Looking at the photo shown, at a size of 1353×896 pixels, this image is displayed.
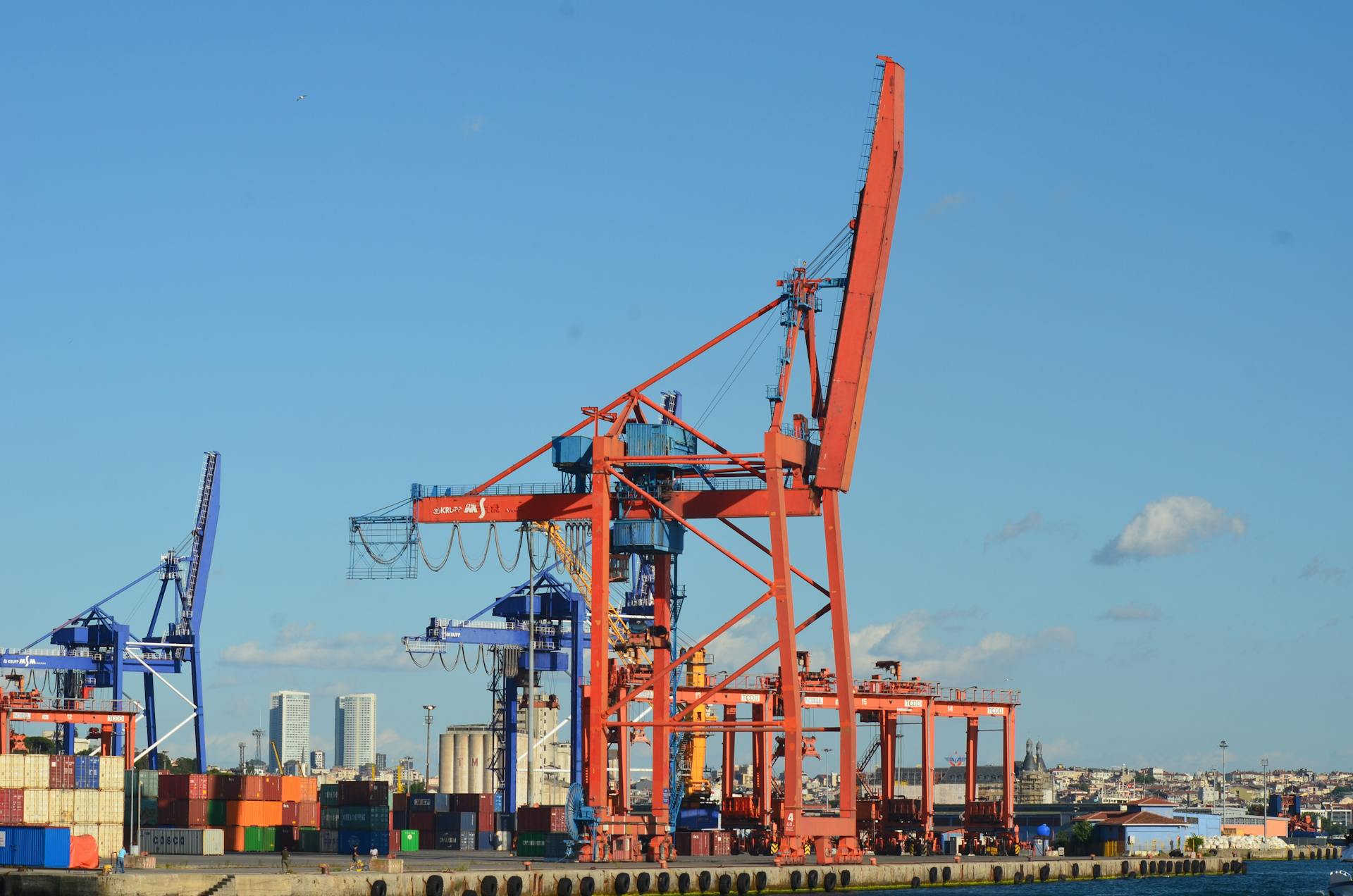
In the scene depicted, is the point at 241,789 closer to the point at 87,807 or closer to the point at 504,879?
the point at 87,807

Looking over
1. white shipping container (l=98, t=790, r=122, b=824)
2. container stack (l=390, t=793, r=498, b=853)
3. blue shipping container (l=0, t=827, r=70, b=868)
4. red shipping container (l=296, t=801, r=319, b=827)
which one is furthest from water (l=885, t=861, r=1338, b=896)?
blue shipping container (l=0, t=827, r=70, b=868)

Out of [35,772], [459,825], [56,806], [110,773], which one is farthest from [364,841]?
[35,772]

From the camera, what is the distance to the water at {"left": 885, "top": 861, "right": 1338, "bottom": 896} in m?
71.3

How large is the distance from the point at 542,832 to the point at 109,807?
1885cm

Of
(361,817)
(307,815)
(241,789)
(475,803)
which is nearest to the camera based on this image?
(361,817)

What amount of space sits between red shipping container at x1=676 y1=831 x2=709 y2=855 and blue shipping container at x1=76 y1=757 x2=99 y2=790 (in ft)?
74.3

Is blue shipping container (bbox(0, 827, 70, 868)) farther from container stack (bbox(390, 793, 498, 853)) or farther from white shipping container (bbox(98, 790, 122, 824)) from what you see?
container stack (bbox(390, 793, 498, 853))

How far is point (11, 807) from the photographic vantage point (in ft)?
179

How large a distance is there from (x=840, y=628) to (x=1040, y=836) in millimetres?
43228

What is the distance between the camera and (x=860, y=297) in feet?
195

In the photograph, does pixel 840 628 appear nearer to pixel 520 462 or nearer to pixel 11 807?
pixel 520 462

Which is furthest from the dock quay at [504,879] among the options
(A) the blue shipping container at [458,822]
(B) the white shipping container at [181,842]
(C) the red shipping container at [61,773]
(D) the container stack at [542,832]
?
(A) the blue shipping container at [458,822]

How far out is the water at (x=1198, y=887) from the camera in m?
71.3

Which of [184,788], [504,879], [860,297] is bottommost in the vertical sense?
[504,879]
